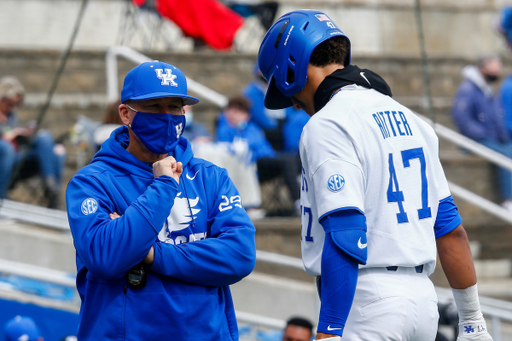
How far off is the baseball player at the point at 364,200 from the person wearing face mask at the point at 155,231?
37 cm

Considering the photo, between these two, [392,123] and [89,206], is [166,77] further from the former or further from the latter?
[392,123]

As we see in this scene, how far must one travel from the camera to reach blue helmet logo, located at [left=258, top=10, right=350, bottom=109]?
110 inches

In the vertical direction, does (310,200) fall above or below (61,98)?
above

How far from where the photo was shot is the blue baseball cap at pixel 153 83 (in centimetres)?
271

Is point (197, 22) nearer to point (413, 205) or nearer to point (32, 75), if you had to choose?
point (32, 75)

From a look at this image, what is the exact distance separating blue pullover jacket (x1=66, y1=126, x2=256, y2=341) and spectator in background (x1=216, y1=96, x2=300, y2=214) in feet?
15.9

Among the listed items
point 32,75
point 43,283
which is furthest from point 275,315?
point 32,75

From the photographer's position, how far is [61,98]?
9.30 m

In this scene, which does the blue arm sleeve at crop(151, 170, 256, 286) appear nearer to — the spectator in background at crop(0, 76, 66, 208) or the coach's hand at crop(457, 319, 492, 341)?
the coach's hand at crop(457, 319, 492, 341)

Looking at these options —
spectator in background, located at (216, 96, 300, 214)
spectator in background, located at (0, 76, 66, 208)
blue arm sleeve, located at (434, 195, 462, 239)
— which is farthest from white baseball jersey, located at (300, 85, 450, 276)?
spectator in background, located at (216, 96, 300, 214)

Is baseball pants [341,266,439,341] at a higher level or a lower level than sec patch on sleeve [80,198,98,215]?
higher

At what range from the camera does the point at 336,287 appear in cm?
248

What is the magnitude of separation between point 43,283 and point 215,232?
10.6 feet

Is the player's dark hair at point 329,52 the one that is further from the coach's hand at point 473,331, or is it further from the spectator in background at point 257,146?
the spectator in background at point 257,146
